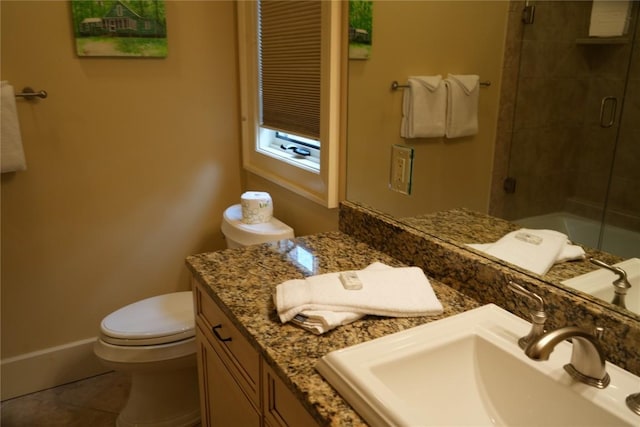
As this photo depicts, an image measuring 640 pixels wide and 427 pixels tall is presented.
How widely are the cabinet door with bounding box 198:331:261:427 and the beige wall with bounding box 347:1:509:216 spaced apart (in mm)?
680

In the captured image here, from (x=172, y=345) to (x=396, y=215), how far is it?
0.97 meters

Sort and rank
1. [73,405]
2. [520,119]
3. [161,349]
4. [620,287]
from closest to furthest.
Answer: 1. [620,287]
2. [520,119]
3. [161,349]
4. [73,405]

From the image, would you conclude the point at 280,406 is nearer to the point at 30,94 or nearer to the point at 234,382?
the point at 234,382

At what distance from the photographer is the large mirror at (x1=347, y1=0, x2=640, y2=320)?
1030mm

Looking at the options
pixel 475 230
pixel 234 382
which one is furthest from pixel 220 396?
pixel 475 230

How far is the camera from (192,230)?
2471mm

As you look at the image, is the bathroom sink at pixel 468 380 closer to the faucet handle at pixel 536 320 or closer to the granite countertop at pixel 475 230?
the faucet handle at pixel 536 320

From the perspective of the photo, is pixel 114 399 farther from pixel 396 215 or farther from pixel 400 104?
pixel 400 104

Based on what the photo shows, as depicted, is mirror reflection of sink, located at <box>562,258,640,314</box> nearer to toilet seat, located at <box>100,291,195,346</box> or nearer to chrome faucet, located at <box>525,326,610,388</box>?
chrome faucet, located at <box>525,326,610,388</box>

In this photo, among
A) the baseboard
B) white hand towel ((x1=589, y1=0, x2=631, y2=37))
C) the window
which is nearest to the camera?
white hand towel ((x1=589, y1=0, x2=631, y2=37))

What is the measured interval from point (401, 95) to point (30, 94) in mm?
1434

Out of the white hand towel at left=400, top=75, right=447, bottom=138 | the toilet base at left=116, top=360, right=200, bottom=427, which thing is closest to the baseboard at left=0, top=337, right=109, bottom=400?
the toilet base at left=116, top=360, right=200, bottom=427

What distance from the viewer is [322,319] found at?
107cm

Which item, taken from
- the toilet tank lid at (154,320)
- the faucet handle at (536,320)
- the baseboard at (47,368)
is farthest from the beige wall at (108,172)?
the faucet handle at (536,320)
